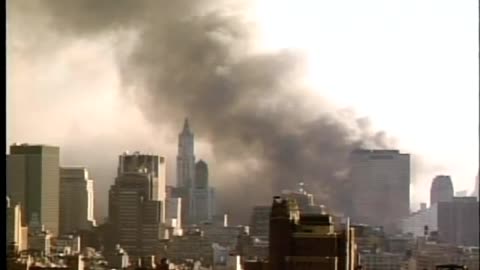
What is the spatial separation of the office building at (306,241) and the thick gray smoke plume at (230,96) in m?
0.07

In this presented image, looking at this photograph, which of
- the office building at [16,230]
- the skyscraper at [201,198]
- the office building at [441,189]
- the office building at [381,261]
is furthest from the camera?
the skyscraper at [201,198]

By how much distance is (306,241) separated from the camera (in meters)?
2.23

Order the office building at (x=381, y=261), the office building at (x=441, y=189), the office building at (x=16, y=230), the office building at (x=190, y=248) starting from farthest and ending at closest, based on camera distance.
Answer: the office building at (x=190, y=248) < the office building at (x=381, y=261) < the office building at (x=16, y=230) < the office building at (x=441, y=189)

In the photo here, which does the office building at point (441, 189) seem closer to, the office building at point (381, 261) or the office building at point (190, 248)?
the office building at point (381, 261)

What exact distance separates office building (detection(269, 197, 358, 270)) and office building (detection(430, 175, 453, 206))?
291 mm

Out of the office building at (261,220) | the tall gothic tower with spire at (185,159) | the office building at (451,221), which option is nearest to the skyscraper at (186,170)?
the tall gothic tower with spire at (185,159)

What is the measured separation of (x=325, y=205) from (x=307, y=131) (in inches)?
8.7

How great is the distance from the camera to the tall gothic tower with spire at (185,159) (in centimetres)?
240

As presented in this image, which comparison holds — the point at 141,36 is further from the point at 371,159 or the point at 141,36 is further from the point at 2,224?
the point at 2,224

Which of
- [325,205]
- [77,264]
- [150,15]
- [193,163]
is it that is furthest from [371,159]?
[77,264]

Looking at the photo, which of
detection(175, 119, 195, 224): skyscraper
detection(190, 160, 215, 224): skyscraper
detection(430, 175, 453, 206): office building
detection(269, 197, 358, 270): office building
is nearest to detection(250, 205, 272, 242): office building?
detection(269, 197, 358, 270): office building

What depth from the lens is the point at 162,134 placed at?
245cm

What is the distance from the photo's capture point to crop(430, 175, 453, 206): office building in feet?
6.45

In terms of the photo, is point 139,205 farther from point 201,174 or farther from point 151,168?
point 201,174
